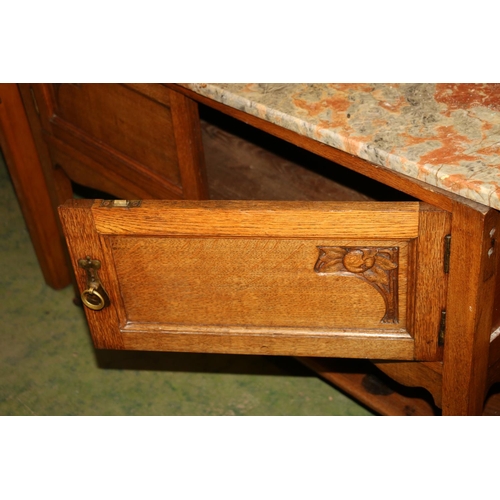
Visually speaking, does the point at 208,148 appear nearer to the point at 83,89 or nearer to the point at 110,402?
the point at 83,89

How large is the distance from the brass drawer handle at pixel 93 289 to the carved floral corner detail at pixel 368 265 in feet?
0.95

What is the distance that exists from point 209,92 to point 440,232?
16.1 inches

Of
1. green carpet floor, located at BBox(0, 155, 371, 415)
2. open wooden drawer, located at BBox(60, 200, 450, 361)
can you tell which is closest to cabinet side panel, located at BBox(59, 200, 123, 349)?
open wooden drawer, located at BBox(60, 200, 450, 361)

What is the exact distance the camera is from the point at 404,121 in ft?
3.43

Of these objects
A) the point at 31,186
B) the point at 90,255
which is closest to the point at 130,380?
the point at 31,186

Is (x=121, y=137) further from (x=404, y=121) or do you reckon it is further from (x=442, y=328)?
(x=442, y=328)

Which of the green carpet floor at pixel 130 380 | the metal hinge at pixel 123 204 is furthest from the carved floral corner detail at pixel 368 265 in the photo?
the green carpet floor at pixel 130 380

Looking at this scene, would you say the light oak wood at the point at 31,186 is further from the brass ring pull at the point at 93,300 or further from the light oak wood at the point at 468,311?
the light oak wood at the point at 468,311

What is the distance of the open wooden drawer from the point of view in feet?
3.16

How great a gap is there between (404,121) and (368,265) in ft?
0.65

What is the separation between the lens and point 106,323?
1131mm

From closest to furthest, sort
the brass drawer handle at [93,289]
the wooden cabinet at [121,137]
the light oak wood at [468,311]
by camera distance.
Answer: the light oak wood at [468,311] → the brass drawer handle at [93,289] → the wooden cabinet at [121,137]

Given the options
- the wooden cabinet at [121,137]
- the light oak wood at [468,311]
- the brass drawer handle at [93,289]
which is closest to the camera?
the light oak wood at [468,311]

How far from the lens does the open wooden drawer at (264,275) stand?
962 mm
